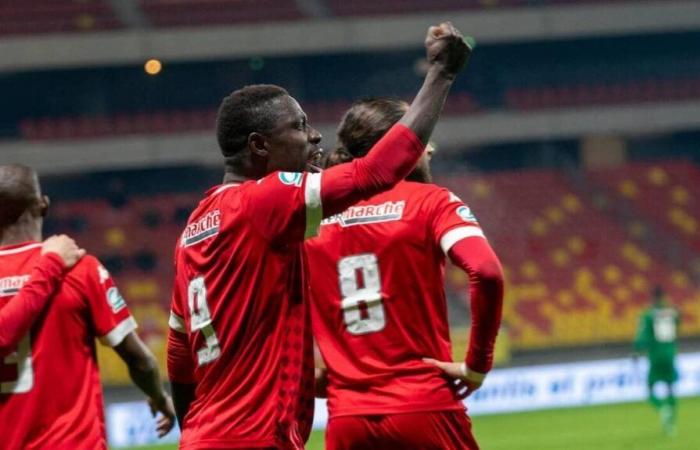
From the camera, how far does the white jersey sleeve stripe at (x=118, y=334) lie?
15.9ft

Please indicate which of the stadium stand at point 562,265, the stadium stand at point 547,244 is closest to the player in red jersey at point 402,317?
the stadium stand at point 547,244

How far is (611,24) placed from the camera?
28938mm

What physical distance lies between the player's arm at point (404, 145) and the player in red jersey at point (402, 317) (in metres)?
1.07

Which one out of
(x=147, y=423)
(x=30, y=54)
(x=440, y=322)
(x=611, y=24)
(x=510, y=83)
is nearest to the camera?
(x=440, y=322)

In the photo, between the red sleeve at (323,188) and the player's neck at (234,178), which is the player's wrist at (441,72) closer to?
the red sleeve at (323,188)

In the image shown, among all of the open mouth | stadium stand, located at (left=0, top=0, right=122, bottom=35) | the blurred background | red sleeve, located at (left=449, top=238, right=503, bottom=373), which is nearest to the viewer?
the open mouth

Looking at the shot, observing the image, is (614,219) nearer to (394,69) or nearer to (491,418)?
(394,69)

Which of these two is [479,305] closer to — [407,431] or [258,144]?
[407,431]

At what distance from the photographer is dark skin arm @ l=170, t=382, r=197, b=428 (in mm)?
4207

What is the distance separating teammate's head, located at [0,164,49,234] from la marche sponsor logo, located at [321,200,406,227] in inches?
43.0

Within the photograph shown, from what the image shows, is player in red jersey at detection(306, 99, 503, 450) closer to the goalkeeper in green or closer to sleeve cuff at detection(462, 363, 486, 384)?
sleeve cuff at detection(462, 363, 486, 384)

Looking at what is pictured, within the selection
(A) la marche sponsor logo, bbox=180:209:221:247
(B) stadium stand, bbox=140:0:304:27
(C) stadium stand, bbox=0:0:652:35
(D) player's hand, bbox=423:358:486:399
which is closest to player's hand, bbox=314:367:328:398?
(D) player's hand, bbox=423:358:486:399

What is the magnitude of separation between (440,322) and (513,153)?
1067 inches

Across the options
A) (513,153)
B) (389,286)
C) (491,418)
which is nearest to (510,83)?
(513,153)
